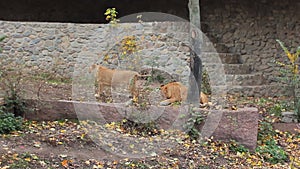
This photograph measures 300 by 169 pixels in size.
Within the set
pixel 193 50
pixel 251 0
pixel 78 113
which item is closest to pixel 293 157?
pixel 193 50

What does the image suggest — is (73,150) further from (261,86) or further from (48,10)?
(48,10)

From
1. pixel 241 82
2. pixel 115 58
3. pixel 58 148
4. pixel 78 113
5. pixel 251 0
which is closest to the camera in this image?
pixel 58 148

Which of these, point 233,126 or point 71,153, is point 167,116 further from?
point 71,153

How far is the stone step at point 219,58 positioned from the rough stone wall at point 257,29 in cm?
22

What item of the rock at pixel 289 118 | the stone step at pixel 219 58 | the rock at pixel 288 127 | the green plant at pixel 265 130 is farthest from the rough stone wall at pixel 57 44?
the green plant at pixel 265 130

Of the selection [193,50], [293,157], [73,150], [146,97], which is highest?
[193,50]

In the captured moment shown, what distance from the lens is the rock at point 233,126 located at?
562cm

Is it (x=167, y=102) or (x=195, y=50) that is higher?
(x=195, y=50)

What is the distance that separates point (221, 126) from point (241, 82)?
4.48 meters

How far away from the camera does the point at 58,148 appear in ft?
15.5

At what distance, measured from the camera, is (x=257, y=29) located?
11.0 metres

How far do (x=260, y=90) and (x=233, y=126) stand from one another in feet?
14.7

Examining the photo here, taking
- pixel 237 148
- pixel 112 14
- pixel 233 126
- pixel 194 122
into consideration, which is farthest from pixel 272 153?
pixel 112 14

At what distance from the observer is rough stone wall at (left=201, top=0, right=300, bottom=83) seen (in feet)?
35.5
